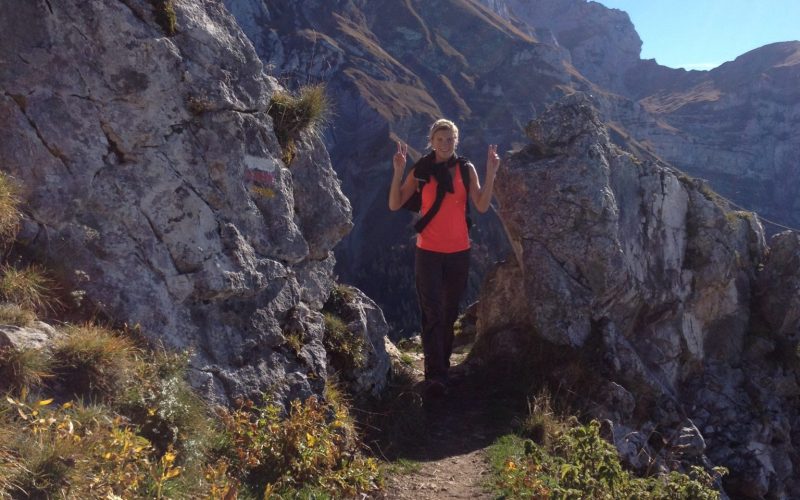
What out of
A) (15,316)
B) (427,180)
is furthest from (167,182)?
(427,180)

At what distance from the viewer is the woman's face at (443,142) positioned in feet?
23.0

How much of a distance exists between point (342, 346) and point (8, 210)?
331cm

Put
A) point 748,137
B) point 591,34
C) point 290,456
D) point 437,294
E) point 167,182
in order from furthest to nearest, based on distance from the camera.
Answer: point 591,34
point 748,137
point 437,294
point 167,182
point 290,456

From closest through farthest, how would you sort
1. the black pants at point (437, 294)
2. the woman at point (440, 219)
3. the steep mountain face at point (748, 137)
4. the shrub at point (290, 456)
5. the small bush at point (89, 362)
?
the small bush at point (89, 362) → the shrub at point (290, 456) → the woman at point (440, 219) → the black pants at point (437, 294) → the steep mountain face at point (748, 137)

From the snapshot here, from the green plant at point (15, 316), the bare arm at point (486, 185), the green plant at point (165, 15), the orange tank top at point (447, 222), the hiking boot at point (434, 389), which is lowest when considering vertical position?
the hiking boot at point (434, 389)

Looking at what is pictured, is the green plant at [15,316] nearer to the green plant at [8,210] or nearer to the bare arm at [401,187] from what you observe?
the green plant at [8,210]

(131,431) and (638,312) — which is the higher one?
(638,312)

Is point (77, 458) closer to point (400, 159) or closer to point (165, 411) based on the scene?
point (165, 411)

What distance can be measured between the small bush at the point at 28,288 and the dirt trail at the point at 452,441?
9.31ft

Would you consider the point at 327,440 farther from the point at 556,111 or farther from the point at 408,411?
the point at 556,111

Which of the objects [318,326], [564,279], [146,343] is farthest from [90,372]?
[564,279]

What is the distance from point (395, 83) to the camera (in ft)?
285

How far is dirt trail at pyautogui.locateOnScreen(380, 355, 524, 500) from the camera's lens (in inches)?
216

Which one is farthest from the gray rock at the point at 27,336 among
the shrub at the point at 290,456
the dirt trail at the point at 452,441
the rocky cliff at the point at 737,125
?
the rocky cliff at the point at 737,125
